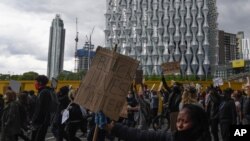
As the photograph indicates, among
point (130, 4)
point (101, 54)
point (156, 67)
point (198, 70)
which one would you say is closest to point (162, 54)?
point (156, 67)

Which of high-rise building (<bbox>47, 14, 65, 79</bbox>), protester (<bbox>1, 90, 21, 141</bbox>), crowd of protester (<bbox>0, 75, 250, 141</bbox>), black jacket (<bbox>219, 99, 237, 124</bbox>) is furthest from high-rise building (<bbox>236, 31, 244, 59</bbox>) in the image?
protester (<bbox>1, 90, 21, 141</bbox>)

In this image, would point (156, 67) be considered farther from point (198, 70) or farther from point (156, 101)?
point (156, 101)

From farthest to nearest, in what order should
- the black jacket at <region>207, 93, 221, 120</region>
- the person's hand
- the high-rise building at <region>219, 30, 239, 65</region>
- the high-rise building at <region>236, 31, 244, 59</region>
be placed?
the high-rise building at <region>219, 30, 239, 65</region>
the high-rise building at <region>236, 31, 244, 59</region>
the black jacket at <region>207, 93, 221, 120</region>
the person's hand

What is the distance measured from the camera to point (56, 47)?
160 metres

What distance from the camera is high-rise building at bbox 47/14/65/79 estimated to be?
157m

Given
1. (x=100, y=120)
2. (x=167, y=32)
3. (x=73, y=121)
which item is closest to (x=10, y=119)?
(x=73, y=121)

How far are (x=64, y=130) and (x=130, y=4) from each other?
9176 cm

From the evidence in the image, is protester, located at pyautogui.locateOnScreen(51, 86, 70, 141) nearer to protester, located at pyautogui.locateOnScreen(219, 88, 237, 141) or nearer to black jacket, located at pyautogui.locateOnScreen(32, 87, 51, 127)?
black jacket, located at pyautogui.locateOnScreen(32, 87, 51, 127)

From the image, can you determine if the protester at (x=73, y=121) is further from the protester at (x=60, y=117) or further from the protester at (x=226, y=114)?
the protester at (x=226, y=114)

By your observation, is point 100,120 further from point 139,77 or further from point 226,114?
point 226,114

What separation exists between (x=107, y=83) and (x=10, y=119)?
4.38 m

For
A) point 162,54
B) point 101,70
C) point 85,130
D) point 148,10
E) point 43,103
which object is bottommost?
point 85,130

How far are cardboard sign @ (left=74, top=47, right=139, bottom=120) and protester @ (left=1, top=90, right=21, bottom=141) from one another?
160 inches

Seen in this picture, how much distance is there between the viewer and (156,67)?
93.3 metres
